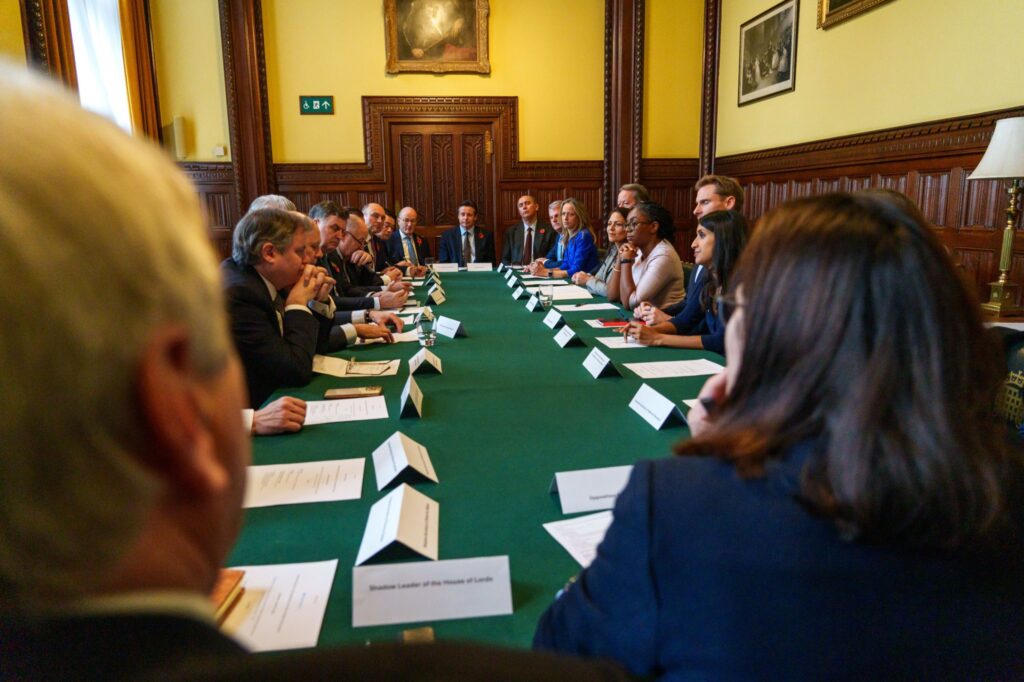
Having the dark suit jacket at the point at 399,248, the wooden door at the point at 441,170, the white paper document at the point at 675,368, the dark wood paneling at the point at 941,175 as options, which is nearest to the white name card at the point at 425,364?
the white paper document at the point at 675,368

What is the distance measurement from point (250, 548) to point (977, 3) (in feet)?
17.0

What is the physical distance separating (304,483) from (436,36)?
25.0 ft

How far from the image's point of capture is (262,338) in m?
2.42

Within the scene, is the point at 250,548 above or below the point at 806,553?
below

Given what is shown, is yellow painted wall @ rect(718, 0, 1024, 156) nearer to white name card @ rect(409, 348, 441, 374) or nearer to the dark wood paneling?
the dark wood paneling

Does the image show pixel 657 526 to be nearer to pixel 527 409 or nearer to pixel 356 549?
pixel 356 549

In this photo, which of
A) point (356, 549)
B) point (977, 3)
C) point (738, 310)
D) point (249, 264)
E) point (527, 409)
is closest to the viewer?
point (738, 310)

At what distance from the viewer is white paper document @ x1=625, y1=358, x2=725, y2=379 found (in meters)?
2.48

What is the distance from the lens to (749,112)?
7352 millimetres

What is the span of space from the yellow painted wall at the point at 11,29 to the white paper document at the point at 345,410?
14.1ft

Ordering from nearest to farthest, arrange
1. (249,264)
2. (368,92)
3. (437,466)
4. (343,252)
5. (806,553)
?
(806,553) → (437,466) → (249,264) → (343,252) → (368,92)

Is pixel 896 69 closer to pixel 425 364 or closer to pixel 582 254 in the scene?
pixel 582 254

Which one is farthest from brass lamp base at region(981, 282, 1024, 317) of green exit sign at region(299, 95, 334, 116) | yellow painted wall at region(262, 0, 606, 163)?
green exit sign at region(299, 95, 334, 116)

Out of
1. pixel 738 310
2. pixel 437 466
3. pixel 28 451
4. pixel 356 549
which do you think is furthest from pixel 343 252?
pixel 28 451
